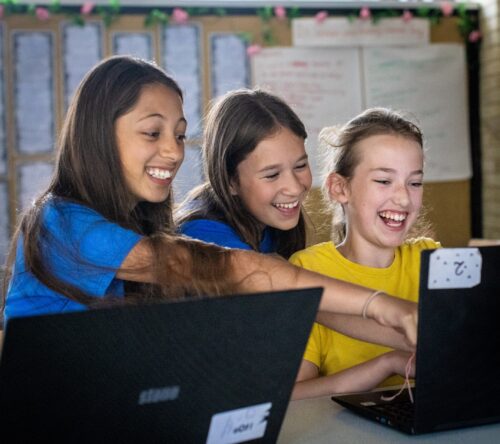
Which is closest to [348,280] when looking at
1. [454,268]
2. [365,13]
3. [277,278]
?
[277,278]

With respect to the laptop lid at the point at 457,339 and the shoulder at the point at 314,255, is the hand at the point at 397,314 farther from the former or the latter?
the shoulder at the point at 314,255

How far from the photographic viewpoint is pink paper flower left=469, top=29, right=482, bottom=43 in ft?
15.5

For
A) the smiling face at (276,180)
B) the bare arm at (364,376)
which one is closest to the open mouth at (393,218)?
the smiling face at (276,180)

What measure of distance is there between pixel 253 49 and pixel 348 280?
2.70 meters

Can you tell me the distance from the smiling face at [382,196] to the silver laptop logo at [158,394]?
3.39 ft

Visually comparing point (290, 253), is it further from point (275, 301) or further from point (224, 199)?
point (275, 301)

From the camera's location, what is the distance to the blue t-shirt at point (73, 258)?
1.41 m

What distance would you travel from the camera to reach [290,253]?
2143mm

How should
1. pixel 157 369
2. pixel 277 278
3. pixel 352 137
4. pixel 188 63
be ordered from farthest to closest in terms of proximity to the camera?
pixel 188 63 < pixel 352 137 < pixel 277 278 < pixel 157 369

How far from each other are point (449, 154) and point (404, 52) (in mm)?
643

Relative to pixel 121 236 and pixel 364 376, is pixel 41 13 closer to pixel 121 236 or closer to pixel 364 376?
pixel 121 236

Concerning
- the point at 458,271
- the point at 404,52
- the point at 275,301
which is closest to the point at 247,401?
the point at 275,301

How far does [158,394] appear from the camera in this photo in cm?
92

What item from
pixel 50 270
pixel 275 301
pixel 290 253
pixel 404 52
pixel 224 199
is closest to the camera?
pixel 275 301
